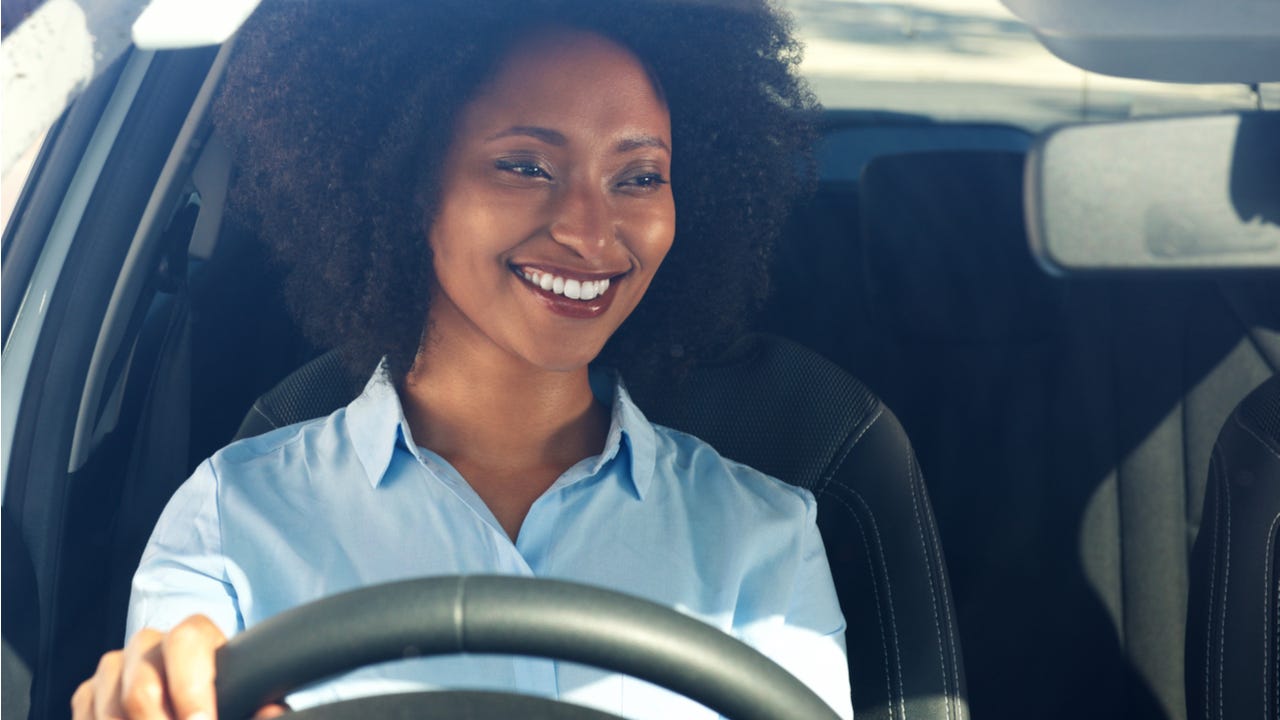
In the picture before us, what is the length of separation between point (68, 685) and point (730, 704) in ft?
2.92

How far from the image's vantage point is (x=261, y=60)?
1612 millimetres

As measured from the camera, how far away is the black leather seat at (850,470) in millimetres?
1538

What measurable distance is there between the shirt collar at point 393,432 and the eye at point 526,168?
0.92 feet

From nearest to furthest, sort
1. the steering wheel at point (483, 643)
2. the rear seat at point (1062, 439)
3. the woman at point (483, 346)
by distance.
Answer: the steering wheel at point (483, 643) → the woman at point (483, 346) → the rear seat at point (1062, 439)

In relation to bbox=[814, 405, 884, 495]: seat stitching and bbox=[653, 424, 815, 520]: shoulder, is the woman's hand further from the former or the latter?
bbox=[814, 405, 884, 495]: seat stitching

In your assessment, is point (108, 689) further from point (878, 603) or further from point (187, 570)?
point (878, 603)

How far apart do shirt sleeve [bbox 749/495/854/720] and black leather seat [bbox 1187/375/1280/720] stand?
44 centimetres

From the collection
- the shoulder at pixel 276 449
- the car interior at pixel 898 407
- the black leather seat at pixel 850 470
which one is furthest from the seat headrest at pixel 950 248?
the shoulder at pixel 276 449

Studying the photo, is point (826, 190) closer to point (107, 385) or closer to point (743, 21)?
point (743, 21)

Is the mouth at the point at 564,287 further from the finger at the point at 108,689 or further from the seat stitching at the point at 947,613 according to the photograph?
the finger at the point at 108,689

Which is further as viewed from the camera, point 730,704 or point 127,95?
point 127,95

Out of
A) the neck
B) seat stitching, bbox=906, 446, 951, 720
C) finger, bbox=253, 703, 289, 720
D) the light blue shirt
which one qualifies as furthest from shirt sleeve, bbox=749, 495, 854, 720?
finger, bbox=253, 703, 289, 720

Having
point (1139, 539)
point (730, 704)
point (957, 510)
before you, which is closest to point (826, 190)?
point (957, 510)

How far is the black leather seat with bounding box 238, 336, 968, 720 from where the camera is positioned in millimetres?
1538
